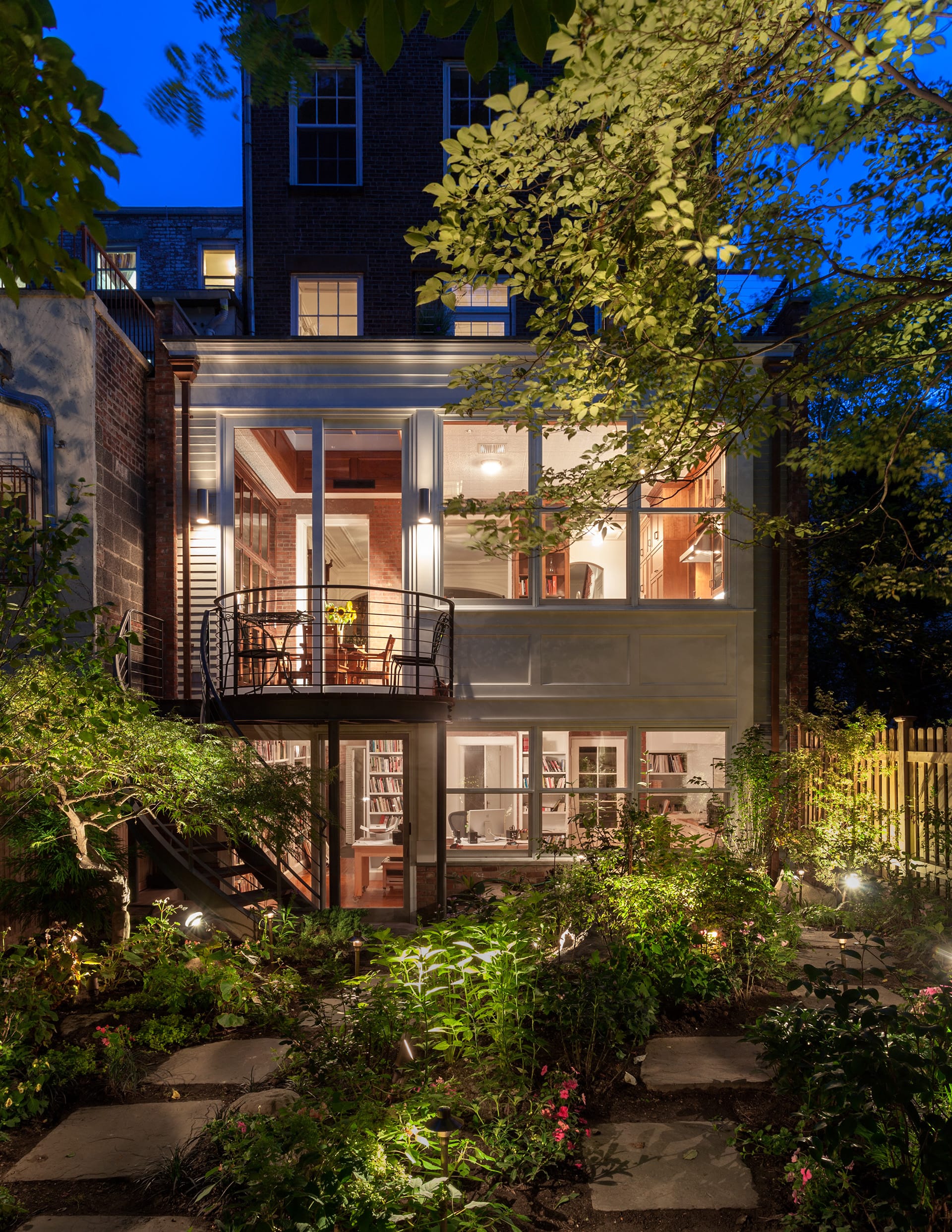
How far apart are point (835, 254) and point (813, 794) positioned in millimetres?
5536

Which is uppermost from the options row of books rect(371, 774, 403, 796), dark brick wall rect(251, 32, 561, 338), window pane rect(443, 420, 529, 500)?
dark brick wall rect(251, 32, 561, 338)

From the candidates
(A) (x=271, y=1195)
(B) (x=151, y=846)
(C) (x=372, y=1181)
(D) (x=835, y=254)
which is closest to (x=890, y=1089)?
(C) (x=372, y=1181)

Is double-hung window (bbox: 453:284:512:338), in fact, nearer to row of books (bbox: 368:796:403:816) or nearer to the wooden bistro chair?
the wooden bistro chair

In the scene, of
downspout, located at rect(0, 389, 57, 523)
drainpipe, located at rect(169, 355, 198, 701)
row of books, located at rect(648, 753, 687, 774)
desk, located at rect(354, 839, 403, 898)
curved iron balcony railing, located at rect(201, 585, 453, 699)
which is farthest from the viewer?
desk, located at rect(354, 839, 403, 898)

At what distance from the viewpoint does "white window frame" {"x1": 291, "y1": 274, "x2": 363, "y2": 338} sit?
12.6 meters

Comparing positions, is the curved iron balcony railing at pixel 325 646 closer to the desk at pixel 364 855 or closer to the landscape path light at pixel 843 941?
the desk at pixel 364 855

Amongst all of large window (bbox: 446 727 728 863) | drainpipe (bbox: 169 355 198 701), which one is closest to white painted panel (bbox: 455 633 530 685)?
large window (bbox: 446 727 728 863)

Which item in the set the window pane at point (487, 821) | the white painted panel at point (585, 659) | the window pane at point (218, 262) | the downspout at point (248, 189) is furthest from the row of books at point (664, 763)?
the window pane at point (218, 262)

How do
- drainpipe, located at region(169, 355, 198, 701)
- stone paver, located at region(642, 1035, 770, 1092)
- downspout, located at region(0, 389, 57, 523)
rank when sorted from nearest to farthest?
stone paver, located at region(642, 1035, 770, 1092) → downspout, located at region(0, 389, 57, 523) → drainpipe, located at region(169, 355, 198, 701)

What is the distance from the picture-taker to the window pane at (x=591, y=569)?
11.0 metres

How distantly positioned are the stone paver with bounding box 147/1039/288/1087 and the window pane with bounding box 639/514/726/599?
7.25 metres

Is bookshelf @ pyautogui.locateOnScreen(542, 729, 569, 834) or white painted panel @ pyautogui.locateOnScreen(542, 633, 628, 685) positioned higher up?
white painted panel @ pyautogui.locateOnScreen(542, 633, 628, 685)

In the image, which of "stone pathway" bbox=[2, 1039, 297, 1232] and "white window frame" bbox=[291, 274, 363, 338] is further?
"white window frame" bbox=[291, 274, 363, 338]

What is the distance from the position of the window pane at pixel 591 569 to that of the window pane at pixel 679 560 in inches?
10.2
